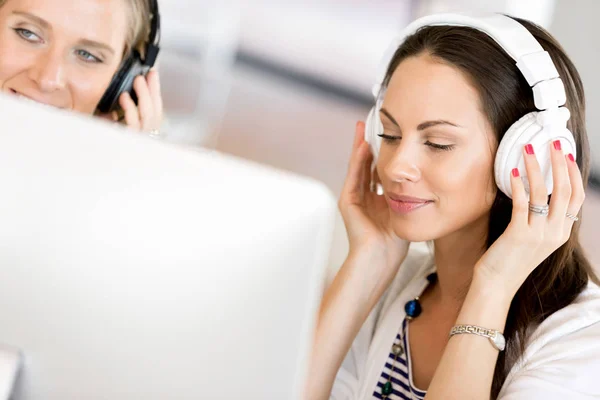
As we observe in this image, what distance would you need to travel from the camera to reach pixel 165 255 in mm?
495

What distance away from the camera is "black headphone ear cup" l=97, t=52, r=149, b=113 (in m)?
1.43

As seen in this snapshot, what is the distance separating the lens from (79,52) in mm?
1354

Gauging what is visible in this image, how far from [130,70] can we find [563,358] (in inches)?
39.7

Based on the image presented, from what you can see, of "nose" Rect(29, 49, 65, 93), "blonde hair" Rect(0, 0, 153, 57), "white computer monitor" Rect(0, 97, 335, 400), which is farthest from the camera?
"blonde hair" Rect(0, 0, 153, 57)

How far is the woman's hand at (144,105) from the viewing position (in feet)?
4.75

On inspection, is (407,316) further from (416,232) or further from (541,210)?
(541,210)

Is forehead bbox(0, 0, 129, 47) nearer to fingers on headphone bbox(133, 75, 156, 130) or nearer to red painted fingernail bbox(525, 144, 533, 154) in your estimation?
fingers on headphone bbox(133, 75, 156, 130)

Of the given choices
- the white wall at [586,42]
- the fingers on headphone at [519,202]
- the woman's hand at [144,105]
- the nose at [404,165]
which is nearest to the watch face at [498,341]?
the fingers on headphone at [519,202]

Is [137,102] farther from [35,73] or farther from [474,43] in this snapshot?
[474,43]

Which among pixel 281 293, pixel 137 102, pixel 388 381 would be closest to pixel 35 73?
pixel 137 102

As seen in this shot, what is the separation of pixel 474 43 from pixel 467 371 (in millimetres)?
563

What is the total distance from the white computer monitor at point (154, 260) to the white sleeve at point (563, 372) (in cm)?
65

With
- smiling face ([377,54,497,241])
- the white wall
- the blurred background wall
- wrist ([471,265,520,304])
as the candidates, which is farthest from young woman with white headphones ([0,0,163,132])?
the white wall

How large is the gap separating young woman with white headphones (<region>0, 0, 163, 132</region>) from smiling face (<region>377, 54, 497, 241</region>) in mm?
585
